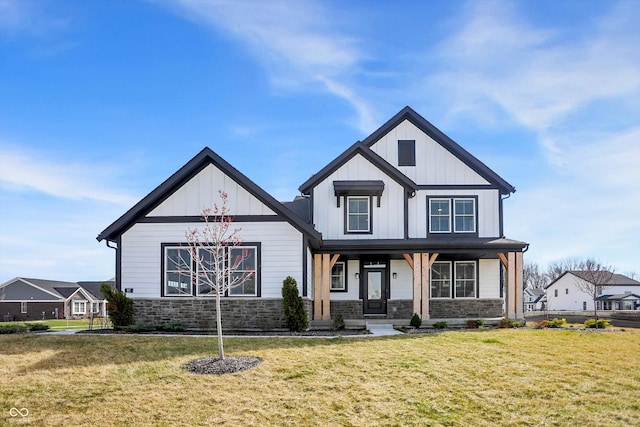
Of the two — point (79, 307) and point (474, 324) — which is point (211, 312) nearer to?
point (474, 324)

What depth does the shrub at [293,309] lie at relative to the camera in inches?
619

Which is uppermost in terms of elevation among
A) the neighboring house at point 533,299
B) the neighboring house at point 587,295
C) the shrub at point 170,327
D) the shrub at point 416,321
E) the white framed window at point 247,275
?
the white framed window at point 247,275

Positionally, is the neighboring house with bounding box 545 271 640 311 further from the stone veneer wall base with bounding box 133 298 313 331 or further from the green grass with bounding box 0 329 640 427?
the green grass with bounding box 0 329 640 427

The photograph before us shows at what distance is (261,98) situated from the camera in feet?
49.9

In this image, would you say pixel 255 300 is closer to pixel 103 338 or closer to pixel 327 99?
pixel 103 338

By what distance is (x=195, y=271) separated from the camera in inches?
654

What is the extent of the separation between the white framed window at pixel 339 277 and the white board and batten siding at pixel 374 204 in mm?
1701

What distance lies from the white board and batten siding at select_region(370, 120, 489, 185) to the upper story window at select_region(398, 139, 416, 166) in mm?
117

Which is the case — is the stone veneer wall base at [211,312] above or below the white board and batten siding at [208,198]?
below

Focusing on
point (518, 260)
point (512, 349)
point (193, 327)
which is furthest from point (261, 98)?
point (518, 260)

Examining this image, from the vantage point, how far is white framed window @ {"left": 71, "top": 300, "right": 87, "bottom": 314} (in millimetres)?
57688

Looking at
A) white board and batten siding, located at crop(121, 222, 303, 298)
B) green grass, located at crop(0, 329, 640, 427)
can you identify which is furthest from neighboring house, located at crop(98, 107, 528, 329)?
green grass, located at crop(0, 329, 640, 427)

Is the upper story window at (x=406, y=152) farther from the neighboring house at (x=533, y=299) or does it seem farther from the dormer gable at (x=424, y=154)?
the neighboring house at (x=533, y=299)

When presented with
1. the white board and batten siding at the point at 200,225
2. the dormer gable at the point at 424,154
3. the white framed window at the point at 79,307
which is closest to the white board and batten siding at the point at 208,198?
the white board and batten siding at the point at 200,225
